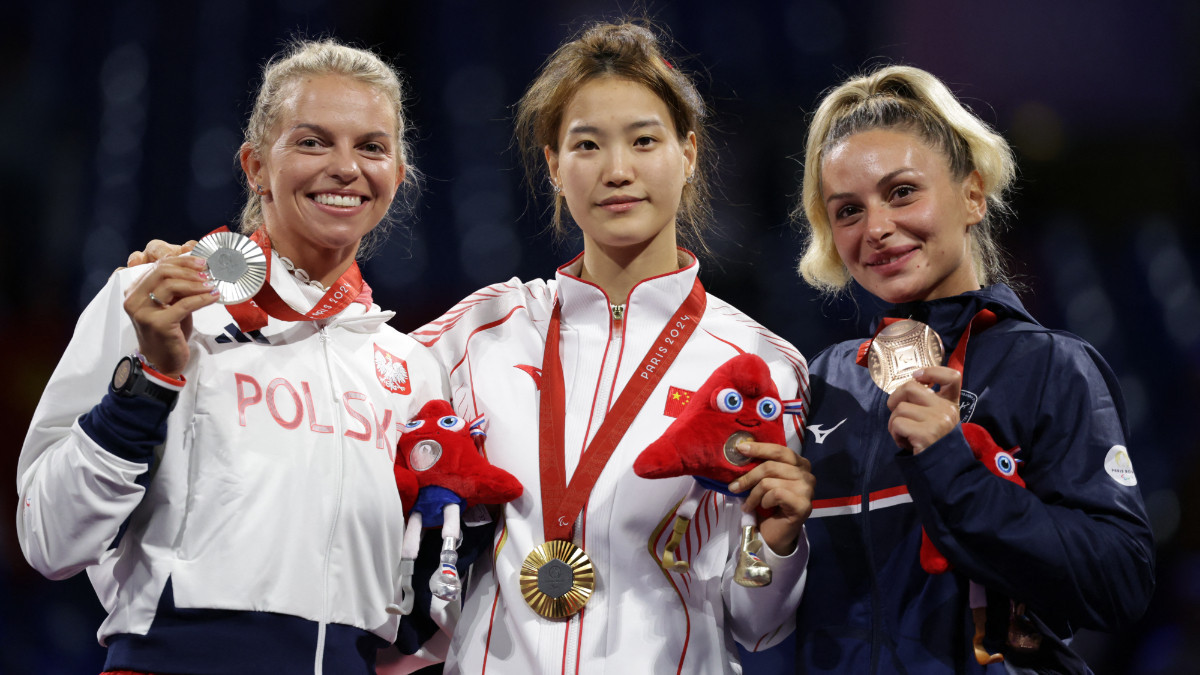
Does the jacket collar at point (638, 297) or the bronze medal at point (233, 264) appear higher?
the jacket collar at point (638, 297)

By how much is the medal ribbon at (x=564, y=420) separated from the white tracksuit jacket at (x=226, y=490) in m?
0.32

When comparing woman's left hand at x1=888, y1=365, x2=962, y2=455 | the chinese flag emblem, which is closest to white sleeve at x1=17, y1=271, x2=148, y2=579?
the chinese flag emblem

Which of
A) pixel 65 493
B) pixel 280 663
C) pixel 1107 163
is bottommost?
pixel 280 663

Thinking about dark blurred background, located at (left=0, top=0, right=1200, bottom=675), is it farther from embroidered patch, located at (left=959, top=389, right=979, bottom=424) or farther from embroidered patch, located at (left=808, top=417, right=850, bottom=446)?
embroidered patch, located at (left=959, top=389, right=979, bottom=424)

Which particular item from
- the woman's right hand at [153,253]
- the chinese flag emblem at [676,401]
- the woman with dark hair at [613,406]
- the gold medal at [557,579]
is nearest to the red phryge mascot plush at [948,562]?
the woman with dark hair at [613,406]

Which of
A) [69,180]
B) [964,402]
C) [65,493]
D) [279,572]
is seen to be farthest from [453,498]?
[69,180]

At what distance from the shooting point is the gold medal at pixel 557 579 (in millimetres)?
1951

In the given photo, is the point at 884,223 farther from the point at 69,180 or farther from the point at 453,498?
the point at 69,180

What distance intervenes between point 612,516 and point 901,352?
666mm

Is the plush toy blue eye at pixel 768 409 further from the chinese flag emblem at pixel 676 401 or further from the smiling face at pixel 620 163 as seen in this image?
the smiling face at pixel 620 163

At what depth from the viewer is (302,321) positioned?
2.04m

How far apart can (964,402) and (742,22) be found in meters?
3.08

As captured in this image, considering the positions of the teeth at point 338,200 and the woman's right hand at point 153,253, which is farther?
the teeth at point 338,200

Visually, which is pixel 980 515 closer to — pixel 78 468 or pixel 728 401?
pixel 728 401
